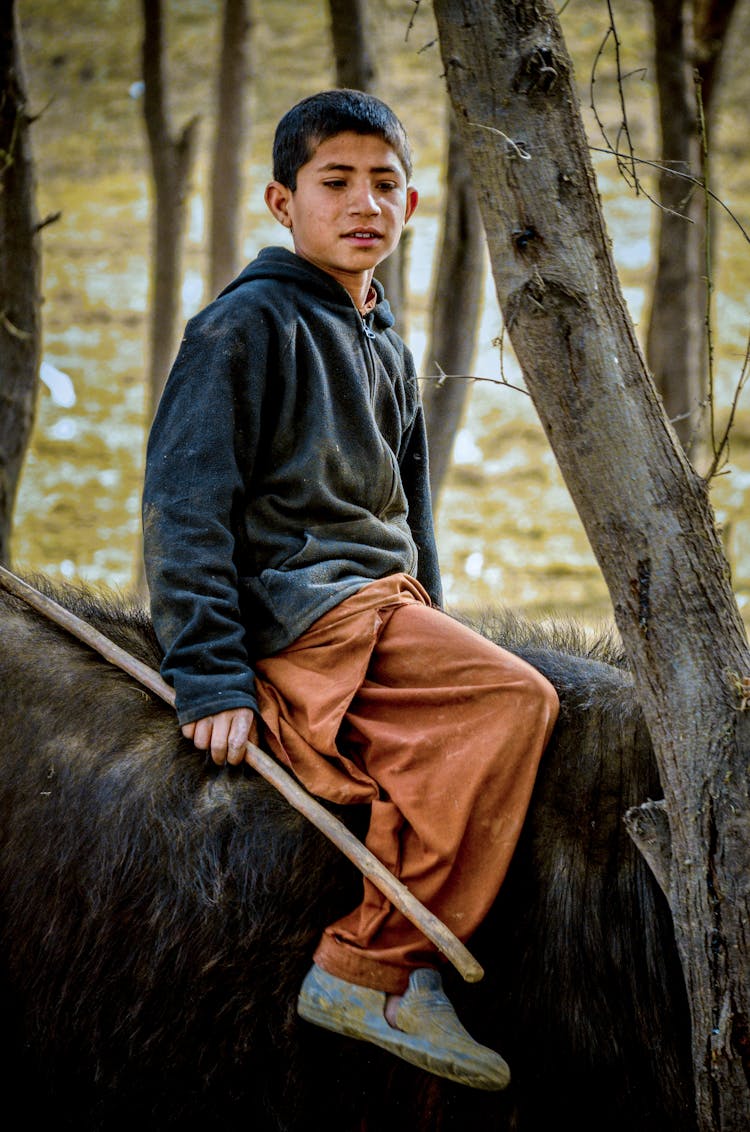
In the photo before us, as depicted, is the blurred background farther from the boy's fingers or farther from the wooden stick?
the boy's fingers

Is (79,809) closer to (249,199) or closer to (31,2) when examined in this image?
(249,199)

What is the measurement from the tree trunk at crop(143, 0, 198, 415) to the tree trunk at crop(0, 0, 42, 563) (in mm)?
1753

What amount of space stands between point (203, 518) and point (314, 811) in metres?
0.70

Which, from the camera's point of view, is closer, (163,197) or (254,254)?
(163,197)

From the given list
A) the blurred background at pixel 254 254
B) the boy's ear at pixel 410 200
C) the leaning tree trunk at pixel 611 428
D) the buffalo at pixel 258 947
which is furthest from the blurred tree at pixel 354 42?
the buffalo at pixel 258 947

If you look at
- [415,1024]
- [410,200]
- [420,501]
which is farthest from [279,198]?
[415,1024]

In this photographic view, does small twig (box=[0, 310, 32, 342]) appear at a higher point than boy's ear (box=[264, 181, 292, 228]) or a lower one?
lower

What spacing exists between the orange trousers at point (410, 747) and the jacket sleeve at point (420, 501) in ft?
2.06

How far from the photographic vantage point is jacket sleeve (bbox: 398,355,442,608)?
3.35 metres

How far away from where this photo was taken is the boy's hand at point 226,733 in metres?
2.69

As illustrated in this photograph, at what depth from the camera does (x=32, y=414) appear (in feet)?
17.6

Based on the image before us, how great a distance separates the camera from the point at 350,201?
282 centimetres

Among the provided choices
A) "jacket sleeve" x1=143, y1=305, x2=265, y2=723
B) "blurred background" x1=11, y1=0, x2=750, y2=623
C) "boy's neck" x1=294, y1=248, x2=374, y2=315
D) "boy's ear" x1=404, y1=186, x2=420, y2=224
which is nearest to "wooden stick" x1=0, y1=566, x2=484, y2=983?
"jacket sleeve" x1=143, y1=305, x2=265, y2=723

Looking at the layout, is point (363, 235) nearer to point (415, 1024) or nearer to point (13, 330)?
point (415, 1024)
